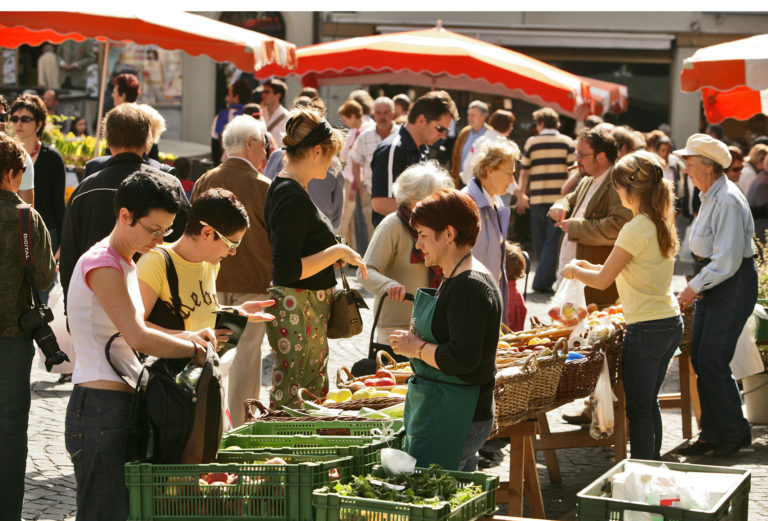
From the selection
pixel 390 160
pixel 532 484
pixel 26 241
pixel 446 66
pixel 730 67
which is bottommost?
pixel 532 484

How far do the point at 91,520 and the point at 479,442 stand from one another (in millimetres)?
1457

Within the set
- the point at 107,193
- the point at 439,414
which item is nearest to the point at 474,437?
the point at 439,414

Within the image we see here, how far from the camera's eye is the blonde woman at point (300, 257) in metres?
5.11

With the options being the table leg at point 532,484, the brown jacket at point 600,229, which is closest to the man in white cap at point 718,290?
the brown jacket at point 600,229

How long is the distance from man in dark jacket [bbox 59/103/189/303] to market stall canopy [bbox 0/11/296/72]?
4.09 meters

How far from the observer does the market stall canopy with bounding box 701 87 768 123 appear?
9.27 meters

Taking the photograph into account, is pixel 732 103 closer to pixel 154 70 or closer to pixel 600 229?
pixel 600 229

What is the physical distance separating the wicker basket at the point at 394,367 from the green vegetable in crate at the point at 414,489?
1.74 metres

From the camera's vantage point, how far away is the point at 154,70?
76.5 feet

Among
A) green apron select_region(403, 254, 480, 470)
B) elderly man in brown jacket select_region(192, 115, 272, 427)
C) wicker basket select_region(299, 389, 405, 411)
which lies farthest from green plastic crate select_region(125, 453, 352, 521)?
elderly man in brown jacket select_region(192, 115, 272, 427)

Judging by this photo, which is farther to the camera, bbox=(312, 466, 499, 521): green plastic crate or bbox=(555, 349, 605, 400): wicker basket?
bbox=(555, 349, 605, 400): wicker basket

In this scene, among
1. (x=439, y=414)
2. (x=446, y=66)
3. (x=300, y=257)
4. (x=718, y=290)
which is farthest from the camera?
(x=446, y=66)

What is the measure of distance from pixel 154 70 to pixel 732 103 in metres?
16.4

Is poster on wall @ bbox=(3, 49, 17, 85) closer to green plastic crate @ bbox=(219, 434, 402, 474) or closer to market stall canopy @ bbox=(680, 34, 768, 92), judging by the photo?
market stall canopy @ bbox=(680, 34, 768, 92)
